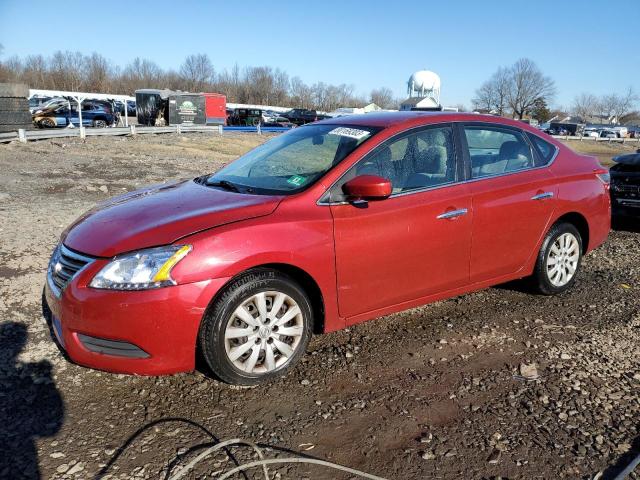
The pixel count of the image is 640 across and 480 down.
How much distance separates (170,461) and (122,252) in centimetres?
115

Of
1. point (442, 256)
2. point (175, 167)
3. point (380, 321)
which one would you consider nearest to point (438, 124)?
point (442, 256)

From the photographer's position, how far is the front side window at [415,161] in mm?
3652

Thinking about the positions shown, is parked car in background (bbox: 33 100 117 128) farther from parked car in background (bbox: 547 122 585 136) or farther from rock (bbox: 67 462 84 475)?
parked car in background (bbox: 547 122 585 136)

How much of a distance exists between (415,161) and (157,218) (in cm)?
189

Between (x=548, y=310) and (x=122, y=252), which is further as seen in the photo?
(x=548, y=310)

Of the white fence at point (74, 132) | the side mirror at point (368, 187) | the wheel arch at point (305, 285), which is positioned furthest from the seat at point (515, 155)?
the white fence at point (74, 132)

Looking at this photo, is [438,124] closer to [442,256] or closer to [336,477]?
[442,256]

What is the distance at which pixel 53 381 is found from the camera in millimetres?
3193

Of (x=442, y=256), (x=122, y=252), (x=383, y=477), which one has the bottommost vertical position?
(x=383, y=477)

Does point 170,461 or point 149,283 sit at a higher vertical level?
point 149,283

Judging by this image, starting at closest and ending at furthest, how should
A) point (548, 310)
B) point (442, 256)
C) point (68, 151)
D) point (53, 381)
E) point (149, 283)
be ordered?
point (149, 283), point (53, 381), point (442, 256), point (548, 310), point (68, 151)

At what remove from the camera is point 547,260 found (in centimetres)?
464

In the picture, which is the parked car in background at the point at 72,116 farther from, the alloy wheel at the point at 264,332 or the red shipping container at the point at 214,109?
the alloy wheel at the point at 264,332

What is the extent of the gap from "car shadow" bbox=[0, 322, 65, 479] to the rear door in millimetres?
3033
